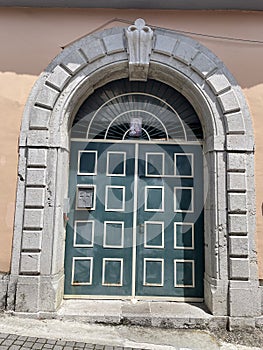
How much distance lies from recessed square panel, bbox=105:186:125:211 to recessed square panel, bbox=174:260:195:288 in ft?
4.35

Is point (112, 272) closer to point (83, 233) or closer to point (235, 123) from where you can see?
point (83, 233)

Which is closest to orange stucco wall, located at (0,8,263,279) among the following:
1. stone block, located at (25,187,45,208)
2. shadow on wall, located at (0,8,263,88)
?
shadow on wall, located at (0,8,263,88)

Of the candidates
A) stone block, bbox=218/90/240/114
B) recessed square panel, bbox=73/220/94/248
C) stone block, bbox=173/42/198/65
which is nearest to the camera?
stone block, bbox=218/90/240/114

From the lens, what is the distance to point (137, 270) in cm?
475

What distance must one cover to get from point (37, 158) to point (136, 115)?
6.09 ft

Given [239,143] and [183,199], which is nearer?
[239,143]

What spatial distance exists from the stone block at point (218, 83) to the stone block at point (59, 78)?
2.32 meters

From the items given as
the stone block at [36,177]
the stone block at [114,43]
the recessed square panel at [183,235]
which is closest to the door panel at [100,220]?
the stone block at [36,177]

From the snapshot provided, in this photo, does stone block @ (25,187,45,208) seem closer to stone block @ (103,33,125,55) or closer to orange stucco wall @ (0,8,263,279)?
orange stucco wall @ (0,8,263,279)

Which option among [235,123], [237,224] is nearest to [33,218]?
[237,224]

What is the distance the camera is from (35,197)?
14.3 ft

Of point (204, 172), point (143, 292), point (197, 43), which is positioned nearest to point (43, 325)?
point (143, 292)

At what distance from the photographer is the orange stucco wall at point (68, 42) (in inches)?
181

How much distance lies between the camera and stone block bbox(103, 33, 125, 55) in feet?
15.4
